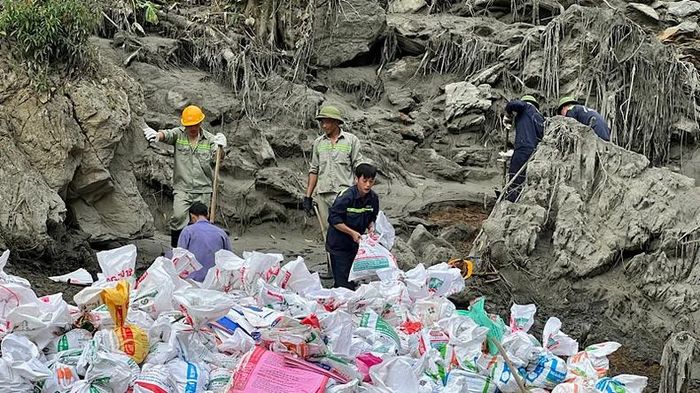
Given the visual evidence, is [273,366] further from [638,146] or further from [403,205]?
[638,146]

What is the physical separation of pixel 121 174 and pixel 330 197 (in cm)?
185

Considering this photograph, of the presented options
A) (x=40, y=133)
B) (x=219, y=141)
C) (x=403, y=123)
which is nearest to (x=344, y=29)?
(x=403, y=123)

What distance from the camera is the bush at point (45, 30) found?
22.7ft

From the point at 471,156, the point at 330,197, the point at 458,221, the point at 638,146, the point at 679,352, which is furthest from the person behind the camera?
the point at 471,156

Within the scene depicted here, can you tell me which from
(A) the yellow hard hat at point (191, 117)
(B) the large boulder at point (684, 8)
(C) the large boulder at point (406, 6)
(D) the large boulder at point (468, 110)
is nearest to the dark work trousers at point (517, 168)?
(A) the yellow hard hat at point (191, 117)

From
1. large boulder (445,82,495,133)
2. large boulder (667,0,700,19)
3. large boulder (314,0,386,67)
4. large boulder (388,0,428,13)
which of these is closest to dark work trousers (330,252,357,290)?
large boulder (445,82,495,133)

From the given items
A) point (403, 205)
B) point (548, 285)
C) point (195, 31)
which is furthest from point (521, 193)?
point (195, 31)

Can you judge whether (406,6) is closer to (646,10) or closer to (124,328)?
(646,10)

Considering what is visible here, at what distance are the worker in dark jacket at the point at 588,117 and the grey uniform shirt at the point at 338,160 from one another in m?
2.21

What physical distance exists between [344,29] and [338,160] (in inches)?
228

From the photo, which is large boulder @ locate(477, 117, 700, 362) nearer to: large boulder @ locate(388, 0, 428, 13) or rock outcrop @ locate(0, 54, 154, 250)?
rock outcrop @ locate(0, 54, 154, 250)

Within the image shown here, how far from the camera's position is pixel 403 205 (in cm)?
984

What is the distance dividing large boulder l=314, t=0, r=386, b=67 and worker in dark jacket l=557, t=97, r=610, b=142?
4.49 metres

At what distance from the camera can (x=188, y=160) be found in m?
7.23
